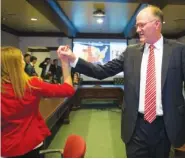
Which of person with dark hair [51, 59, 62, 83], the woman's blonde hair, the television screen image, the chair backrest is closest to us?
the woman's blonde hair

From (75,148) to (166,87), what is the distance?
0.63 metres

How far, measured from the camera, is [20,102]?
1374mm

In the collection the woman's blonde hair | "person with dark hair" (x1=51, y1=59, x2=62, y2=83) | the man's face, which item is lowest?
"person with dark hair" (x1=51, y1=59, x2=62, y2=83)

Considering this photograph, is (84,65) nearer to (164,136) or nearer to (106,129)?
(164,136)

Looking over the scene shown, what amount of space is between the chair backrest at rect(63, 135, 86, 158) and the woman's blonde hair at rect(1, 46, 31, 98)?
0.45 meters

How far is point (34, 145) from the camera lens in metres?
1.48

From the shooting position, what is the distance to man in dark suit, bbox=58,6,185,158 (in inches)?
58.1

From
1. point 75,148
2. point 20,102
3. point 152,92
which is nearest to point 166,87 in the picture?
point 152,92

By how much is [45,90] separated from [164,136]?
28.4 inches

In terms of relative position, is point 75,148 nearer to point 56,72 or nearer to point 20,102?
point 20,102

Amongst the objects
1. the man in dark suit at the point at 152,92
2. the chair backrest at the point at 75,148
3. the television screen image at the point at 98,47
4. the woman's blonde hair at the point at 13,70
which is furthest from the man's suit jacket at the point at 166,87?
the television screen image at the point at 98,47

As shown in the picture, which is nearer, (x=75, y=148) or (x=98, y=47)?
(x=75, y=148)

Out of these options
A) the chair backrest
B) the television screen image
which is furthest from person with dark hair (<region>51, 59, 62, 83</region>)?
the chair backrest

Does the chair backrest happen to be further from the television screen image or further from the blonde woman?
the television screen image
